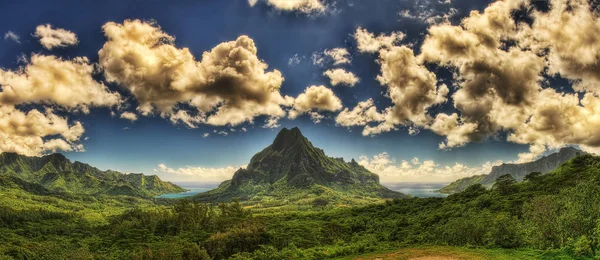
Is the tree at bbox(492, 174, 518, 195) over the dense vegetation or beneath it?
over

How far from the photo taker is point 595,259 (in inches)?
971

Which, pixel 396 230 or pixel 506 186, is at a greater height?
pixel 506 186

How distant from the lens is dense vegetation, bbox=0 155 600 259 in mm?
32844

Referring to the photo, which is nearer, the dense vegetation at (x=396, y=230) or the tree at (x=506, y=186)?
the dense vegetation at (x=396, y=230)

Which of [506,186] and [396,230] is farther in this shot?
[506,186]

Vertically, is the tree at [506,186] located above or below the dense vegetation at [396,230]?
above

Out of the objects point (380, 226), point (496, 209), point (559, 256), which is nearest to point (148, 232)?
point (380, 226)

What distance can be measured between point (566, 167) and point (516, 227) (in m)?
90.1

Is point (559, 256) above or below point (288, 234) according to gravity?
above

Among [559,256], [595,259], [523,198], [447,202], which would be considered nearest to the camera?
[595,259]

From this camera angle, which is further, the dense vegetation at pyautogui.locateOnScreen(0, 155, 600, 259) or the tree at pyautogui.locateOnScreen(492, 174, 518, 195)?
the tree at pyautogui.locateOnScreen(492, 174, 518, 195)

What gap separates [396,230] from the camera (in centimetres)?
7488

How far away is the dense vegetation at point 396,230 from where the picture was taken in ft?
108

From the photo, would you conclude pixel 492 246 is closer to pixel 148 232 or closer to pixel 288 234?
pixel 288 234
